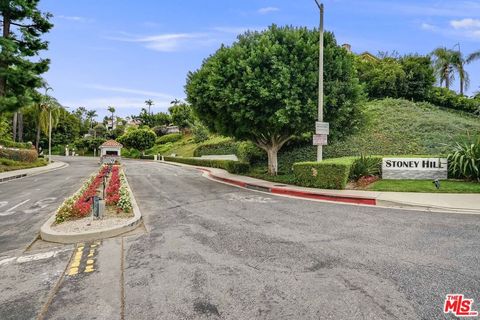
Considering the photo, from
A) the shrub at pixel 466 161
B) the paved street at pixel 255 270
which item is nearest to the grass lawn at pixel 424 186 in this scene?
the shrub at pixel 466 161

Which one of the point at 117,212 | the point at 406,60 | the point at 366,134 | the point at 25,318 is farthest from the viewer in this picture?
the point at 406,60

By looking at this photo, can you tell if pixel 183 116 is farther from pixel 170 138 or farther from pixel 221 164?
pixel 221 164

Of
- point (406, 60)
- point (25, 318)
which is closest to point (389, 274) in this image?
point (25, 318)

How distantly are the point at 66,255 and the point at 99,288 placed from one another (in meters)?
2.03

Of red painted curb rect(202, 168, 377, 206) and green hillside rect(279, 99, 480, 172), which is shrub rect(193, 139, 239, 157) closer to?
green hillside rect(279, 99, 480, 172)

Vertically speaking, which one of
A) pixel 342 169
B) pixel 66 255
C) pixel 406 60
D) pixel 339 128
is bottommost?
pixel 66 255

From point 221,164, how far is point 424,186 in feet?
74.0

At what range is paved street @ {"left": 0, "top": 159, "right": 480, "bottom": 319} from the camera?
12.7 ft

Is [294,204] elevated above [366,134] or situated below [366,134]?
below

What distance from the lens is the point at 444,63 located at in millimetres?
48781

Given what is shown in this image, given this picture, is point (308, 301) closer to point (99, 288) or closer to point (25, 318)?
point (99, 288)

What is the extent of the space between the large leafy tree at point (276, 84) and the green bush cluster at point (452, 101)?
28011 millimetres

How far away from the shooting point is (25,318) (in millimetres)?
3766

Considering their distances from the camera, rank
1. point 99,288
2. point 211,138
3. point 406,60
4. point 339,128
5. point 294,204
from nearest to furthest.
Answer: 1. point 99,288
2. point 294,204
3. point 339,128
4. point 406,60
5. point 211,138
